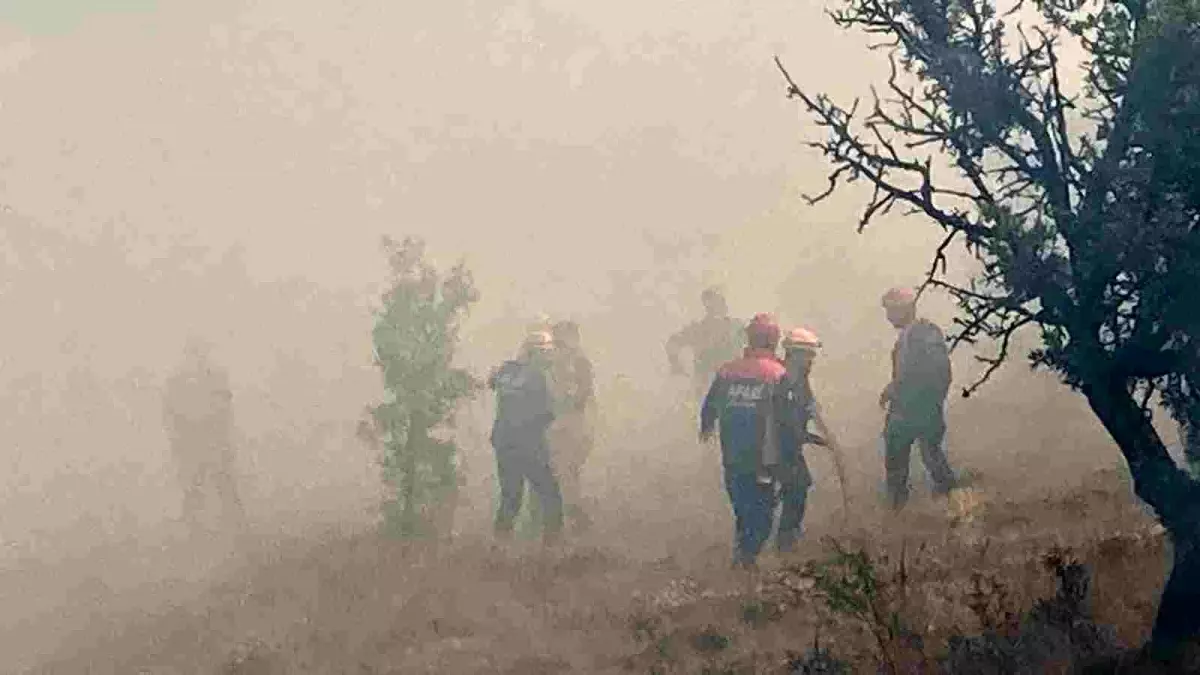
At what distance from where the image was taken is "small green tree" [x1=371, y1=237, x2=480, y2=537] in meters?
12.8

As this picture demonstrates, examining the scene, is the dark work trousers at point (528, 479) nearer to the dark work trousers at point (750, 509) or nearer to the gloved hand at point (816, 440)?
the dark work trousers at point (750, 509)

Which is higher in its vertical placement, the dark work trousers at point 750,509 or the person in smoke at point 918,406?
the person in smoke at point 918,406

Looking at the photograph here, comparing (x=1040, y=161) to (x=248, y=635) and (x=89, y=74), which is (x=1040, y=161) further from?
(x=89, y=74)

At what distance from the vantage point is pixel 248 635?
1066 centimetres

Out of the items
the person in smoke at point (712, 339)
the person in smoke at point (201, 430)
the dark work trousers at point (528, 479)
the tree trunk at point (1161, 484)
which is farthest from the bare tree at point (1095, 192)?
the person in smoke at point (201, 430)

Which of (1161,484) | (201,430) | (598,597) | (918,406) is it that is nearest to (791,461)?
(918,406)

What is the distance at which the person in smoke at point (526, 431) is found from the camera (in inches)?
519

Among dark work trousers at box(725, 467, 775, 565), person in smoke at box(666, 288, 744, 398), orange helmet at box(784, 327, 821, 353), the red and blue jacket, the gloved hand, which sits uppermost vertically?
person in smoke at box(666, 288, 744, 398)

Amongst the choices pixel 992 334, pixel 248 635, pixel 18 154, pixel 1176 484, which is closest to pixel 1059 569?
pixel 1176 484

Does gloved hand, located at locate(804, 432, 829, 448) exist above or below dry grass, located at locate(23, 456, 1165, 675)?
above

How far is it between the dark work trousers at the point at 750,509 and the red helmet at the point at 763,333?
116 cm

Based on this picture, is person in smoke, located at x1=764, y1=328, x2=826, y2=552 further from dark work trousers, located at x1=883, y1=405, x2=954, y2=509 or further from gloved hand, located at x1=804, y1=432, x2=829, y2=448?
dark work trousers, located at x1=883, y1=405, x2=954, y2=509

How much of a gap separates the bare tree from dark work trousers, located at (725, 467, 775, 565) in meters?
5.37

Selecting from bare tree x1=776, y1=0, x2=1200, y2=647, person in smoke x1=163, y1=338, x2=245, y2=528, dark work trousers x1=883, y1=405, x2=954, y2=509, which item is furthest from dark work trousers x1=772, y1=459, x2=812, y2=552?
person in smoke x1=163, y1=338, x2=245, y2=528
